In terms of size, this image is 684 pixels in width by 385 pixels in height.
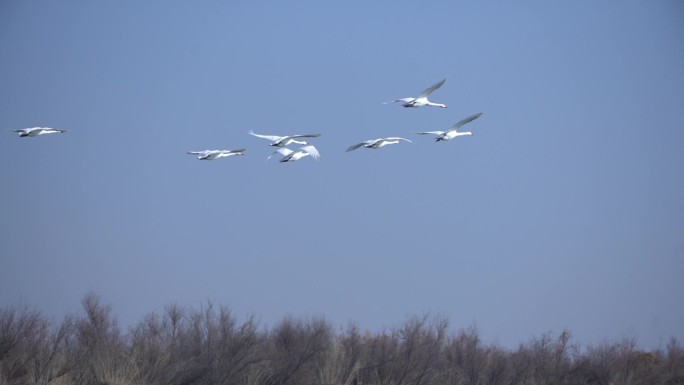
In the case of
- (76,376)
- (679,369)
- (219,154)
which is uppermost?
(219,154)

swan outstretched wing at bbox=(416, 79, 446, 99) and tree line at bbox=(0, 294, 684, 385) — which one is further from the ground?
swan outstretched wing at bbox=(416, 79, 446, 99)

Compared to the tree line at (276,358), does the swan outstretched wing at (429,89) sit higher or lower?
higher

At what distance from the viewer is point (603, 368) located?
137 feet

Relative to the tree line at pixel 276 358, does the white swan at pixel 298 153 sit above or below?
above

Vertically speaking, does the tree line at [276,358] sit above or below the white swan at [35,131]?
below

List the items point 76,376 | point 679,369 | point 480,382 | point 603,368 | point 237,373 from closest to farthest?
point 76,376 → point 237,373 → point 480,382 → point 603,368 → point 679,369

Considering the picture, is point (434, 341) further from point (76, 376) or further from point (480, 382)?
point (76, 376)

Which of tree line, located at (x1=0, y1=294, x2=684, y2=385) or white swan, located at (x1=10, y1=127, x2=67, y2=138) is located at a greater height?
white swan, located at (x1=10, y1=127, x2=67, y2=138)

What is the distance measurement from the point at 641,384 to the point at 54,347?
80.0 feet

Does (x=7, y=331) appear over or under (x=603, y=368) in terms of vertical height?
over

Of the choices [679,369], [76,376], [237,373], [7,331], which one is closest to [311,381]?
[237,373]

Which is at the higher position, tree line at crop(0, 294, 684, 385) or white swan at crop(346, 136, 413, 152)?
white swan at crop(346, 136, 413, 152)

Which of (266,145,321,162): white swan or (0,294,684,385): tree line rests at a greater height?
(266,145,321,162): white swan

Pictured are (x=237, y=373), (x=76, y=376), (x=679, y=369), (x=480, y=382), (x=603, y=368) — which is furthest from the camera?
(x=679, y=369)
